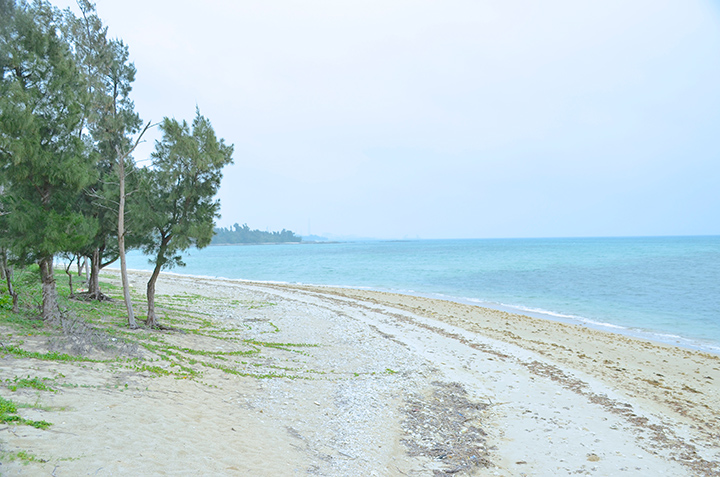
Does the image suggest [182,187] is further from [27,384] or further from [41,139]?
[27,384]

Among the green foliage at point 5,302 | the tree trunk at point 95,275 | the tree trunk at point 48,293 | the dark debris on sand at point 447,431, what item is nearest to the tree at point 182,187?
the tree trunk at point 48,293

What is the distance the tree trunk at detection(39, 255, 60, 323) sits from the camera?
527 inches

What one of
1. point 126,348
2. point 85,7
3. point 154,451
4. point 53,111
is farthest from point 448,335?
point 85,7

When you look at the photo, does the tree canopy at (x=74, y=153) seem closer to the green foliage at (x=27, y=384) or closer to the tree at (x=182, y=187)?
the tree at (x=182, y=187)

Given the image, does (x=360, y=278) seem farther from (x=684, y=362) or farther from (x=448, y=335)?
(x=684, y=362)

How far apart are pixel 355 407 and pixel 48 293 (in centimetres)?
1126

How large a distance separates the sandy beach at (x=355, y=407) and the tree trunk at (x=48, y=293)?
6.85 ft

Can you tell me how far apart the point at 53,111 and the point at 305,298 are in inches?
870

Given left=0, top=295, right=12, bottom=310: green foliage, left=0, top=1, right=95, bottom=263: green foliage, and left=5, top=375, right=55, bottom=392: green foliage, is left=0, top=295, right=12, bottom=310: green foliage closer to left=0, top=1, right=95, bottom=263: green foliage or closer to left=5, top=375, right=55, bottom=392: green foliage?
left=0, top=1, right=95, bottom=263: green foliage

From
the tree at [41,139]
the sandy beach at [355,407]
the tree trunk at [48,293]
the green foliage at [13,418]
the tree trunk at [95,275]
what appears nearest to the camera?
the green foliage at [13,418]

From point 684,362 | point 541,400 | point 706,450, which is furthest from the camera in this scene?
point 684,362

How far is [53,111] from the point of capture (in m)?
12.8

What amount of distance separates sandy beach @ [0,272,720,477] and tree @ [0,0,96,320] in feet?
10.7

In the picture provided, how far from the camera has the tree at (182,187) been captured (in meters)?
15.0
